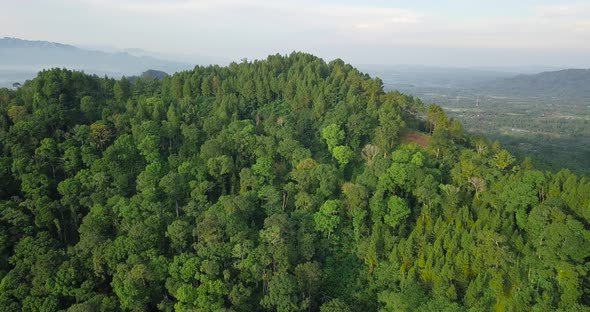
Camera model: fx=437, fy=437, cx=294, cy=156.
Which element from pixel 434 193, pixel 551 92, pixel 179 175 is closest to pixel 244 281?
pixel 179 175

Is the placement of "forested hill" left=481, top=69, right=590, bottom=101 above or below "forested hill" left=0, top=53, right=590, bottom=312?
above

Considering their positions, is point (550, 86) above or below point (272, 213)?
above

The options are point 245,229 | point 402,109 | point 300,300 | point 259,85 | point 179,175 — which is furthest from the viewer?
point 259,85

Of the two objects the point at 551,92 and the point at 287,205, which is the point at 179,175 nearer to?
the point at 287,205

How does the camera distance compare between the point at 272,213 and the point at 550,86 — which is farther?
the point at 550,86

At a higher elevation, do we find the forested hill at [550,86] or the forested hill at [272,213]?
the forested hill at [550,86]
